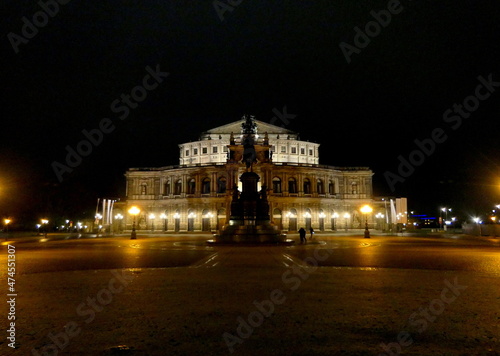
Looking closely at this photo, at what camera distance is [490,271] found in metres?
12.6

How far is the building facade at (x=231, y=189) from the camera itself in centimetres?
6912

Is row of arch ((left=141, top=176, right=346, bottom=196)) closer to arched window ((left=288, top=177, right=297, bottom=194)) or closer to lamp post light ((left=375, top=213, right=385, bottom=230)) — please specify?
arched window ((left=288, top=177, right=297, bottom=194))

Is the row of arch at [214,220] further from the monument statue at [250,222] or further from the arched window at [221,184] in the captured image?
the monument statue at [250,222]

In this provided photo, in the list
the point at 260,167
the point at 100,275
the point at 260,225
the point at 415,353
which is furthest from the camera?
the point at 260,167

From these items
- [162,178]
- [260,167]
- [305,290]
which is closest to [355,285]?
[305,290]

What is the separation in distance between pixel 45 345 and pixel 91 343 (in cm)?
57

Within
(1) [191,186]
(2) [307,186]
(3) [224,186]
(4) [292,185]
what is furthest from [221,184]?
(2) [307,186]

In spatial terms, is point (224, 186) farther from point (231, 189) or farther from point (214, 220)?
point (214, 220)

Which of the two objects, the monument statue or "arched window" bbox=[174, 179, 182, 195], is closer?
Answer: the monument statue

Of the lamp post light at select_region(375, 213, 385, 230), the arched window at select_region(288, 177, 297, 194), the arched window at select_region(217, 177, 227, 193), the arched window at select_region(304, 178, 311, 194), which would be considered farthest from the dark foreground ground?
the lamp post light at select_region(375, 213, 385, 230)

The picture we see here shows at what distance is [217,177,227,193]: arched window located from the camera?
70.9 meters

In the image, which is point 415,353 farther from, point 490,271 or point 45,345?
point 490,271

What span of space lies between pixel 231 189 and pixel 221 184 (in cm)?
592

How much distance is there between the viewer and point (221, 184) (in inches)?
2817
